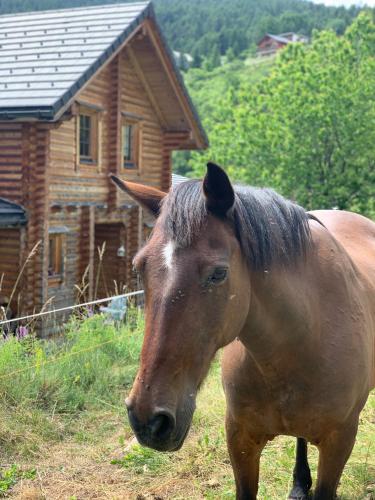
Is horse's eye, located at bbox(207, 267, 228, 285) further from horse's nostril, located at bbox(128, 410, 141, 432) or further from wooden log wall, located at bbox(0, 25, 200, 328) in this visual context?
wooden log wall, located at bbox(0, 25, 200, 328)

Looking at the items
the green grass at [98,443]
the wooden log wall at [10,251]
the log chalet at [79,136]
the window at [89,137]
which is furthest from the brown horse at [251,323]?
the window at [89,137]

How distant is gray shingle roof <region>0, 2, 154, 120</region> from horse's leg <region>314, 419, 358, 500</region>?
8.93 meters

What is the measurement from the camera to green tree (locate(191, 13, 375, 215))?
21438 mm

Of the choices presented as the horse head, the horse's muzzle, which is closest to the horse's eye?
the horse head

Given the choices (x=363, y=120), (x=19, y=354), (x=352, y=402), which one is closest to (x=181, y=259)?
(x=352, y=402)

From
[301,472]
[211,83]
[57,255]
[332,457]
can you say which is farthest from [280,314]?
[211,83]

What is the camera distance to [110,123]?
45.2 ft

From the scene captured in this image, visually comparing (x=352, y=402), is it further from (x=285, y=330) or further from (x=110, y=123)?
(x=110, y=123)

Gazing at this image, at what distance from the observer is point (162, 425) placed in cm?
177

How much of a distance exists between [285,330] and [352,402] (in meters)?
0.60

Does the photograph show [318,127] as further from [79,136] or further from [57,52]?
[57,52]

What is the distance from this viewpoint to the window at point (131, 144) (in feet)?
49.4

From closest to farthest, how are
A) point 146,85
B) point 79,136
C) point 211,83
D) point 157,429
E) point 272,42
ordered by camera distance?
point 157,429 < point 79,136 < point 146,85 < point 211,83 < point 272,42

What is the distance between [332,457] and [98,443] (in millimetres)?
2551
